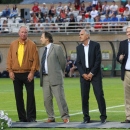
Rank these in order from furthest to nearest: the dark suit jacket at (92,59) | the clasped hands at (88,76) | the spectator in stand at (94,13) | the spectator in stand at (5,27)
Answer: the spectator in stand at (5,27), the spectator in stand at (94,13), the dark suit jacket at (92,59), the clasped hands at (88,76)

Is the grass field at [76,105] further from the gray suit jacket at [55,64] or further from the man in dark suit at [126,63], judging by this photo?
the gray suit jacket at [55,64]

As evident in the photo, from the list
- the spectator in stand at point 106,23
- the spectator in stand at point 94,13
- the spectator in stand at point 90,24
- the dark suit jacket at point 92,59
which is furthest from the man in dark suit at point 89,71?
the spectator in stand at point 94,13

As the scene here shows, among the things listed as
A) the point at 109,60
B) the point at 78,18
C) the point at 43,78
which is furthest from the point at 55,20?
the point at 43,78

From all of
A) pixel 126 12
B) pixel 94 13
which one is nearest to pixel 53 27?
A: pixel 94 13

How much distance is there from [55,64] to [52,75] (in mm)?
260

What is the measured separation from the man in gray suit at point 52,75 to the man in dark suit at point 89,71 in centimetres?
51

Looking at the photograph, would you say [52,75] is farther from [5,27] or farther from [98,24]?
[5,27]

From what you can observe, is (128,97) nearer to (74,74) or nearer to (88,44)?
(88,44)

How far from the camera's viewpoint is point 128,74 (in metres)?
15.3

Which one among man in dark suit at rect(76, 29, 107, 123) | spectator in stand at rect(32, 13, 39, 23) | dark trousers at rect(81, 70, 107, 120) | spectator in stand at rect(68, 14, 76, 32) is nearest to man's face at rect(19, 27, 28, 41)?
man in dark suit at rect(76, 29, 107, 123)

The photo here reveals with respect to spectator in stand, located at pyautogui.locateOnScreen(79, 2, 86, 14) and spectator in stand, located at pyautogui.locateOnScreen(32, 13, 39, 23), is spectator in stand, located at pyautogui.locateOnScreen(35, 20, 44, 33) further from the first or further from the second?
spectator in stand, located at pyautogui.locateOnScreen(79, 2, 86, 14)

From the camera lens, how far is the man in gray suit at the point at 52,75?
15641 millimetres

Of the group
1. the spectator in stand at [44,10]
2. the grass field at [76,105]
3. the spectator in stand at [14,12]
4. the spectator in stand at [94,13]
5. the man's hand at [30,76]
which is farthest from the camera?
the spectator in stand at [14,12]

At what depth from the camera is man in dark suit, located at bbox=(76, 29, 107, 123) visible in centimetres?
1524
